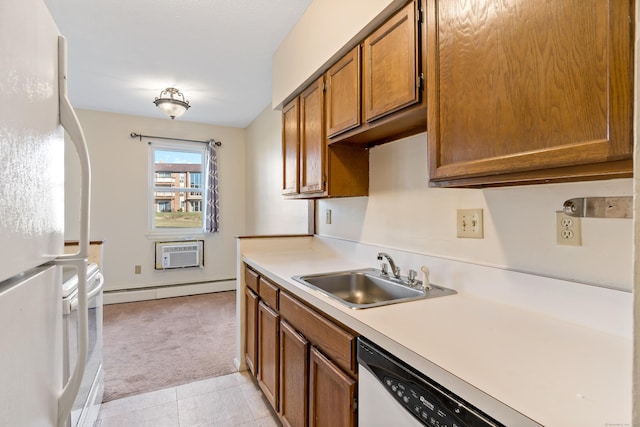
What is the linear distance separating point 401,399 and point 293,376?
83 centimetres

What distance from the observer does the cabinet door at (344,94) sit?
157 cm

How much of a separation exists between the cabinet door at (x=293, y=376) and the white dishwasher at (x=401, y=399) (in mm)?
432

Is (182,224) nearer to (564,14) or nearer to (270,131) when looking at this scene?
(270,131)

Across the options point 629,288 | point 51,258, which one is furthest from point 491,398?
point 51,258

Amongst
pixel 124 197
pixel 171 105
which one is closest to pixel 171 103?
pixel 171 105

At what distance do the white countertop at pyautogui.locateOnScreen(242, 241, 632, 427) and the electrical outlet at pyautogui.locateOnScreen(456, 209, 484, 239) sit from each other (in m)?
0.25

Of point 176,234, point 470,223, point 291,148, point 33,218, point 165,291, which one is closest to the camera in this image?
point 33,218

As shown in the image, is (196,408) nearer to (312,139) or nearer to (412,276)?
(412,276)

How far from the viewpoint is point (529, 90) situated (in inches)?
32.1

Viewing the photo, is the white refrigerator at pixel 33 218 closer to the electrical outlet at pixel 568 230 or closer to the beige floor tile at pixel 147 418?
the beige floor tile at pixel 147 418

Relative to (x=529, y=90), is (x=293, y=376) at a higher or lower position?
lower

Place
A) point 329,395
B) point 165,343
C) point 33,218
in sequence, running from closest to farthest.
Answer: point 33,218 < point 329,395 < point 165,343

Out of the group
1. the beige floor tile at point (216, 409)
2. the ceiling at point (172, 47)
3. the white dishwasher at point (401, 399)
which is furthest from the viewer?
Answer: the ceiling at point (172, 47)

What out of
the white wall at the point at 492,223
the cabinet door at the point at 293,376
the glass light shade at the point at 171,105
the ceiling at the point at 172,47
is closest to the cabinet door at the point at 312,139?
the white wall at the point at 492,223
